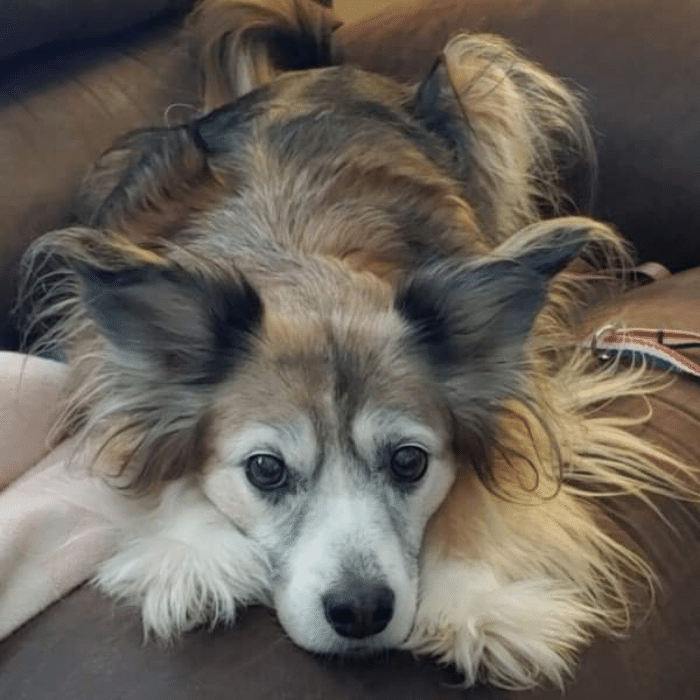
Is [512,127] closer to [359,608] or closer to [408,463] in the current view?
[408,463]

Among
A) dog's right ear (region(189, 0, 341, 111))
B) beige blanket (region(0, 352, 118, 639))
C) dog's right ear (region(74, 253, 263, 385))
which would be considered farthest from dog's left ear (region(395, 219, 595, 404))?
dog's right ear (region(189, 0, 341, 111))

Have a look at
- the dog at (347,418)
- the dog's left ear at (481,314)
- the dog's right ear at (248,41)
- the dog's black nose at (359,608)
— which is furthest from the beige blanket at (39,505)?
the dog's right ear at (248,41)

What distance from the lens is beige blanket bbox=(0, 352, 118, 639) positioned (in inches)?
47.7

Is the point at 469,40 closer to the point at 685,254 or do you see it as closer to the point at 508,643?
the point at 685,254

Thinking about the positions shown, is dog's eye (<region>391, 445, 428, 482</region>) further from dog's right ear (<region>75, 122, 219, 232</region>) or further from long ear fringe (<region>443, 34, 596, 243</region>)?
long ear fringe (<region>443, 34, 596, 243</region>)

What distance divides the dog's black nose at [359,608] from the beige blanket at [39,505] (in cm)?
25

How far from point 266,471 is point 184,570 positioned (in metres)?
0.12

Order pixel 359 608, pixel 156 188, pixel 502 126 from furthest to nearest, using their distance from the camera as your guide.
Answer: pixel 502 126 < pixel 156 188 < pixel 359 608

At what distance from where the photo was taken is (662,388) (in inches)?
59.5

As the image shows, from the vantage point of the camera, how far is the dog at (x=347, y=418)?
121cm

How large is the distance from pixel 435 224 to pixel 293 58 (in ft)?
1.84

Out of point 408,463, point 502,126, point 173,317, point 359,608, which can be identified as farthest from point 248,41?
point 359,608

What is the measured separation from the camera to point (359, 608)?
117 centimetres

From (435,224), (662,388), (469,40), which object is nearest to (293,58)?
(469,40)
